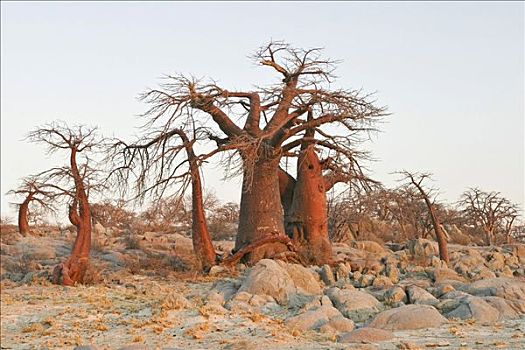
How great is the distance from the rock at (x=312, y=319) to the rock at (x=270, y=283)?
1.02 metres

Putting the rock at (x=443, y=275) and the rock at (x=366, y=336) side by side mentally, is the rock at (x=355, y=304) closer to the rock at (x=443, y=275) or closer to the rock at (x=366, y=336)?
the rock at (x=366, y=336)

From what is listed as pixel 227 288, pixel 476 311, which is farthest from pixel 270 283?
pixel 476 311

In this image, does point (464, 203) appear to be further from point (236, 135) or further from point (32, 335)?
point (32, 335)

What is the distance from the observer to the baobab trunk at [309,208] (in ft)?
41.9

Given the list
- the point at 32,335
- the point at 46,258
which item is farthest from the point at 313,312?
the point at 46,258

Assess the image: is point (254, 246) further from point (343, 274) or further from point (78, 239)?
point (78, 239)

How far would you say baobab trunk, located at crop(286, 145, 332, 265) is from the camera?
1277cm

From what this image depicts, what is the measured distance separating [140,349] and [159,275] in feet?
20.0

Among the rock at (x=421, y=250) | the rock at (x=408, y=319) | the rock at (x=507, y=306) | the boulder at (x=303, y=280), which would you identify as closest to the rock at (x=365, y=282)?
the boulder at (x=303, y=280)

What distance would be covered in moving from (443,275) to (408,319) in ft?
12.2

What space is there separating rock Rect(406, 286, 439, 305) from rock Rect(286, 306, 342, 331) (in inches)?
45.7

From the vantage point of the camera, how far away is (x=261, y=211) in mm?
12047

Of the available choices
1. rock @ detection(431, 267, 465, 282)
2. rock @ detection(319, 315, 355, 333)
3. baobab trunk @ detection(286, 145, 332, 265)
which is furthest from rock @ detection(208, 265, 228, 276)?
rock @ detection(319, 315, 355, 333)

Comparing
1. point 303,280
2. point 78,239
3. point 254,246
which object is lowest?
point 303,280
